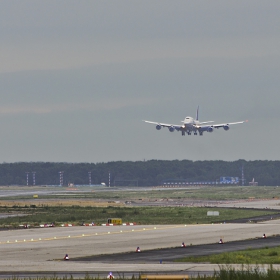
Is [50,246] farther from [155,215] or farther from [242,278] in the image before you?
[155,215]

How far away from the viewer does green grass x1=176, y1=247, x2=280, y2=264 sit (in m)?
48.6

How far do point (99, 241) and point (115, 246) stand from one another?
5.33 metres

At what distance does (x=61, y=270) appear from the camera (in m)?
44.5

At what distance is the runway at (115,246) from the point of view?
45.5m

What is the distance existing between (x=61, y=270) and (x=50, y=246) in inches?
699

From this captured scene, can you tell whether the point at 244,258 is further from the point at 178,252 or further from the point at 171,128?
the point at 171,128

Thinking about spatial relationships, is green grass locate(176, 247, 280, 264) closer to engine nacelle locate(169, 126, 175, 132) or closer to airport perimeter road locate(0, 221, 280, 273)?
airport perimeter road locate(0, 221, 280, 273)

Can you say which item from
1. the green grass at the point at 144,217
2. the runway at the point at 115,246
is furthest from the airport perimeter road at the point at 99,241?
the green grass at the point at 144,217

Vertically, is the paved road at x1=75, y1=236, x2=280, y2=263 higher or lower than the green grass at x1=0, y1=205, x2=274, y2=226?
lower

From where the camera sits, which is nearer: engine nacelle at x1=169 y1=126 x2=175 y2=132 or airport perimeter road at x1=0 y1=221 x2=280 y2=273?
airport perimeter road at x1=0 y1=221 x2=280 y2=273

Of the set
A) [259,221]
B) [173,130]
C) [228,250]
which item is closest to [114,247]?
[228,250]

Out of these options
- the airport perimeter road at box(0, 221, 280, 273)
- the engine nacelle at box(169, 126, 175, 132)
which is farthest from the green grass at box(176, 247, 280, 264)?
the engine nacelle at box(169, 126, 175, 132)

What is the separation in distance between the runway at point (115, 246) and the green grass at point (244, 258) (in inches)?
83.6

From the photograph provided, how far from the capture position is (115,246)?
204 ft
